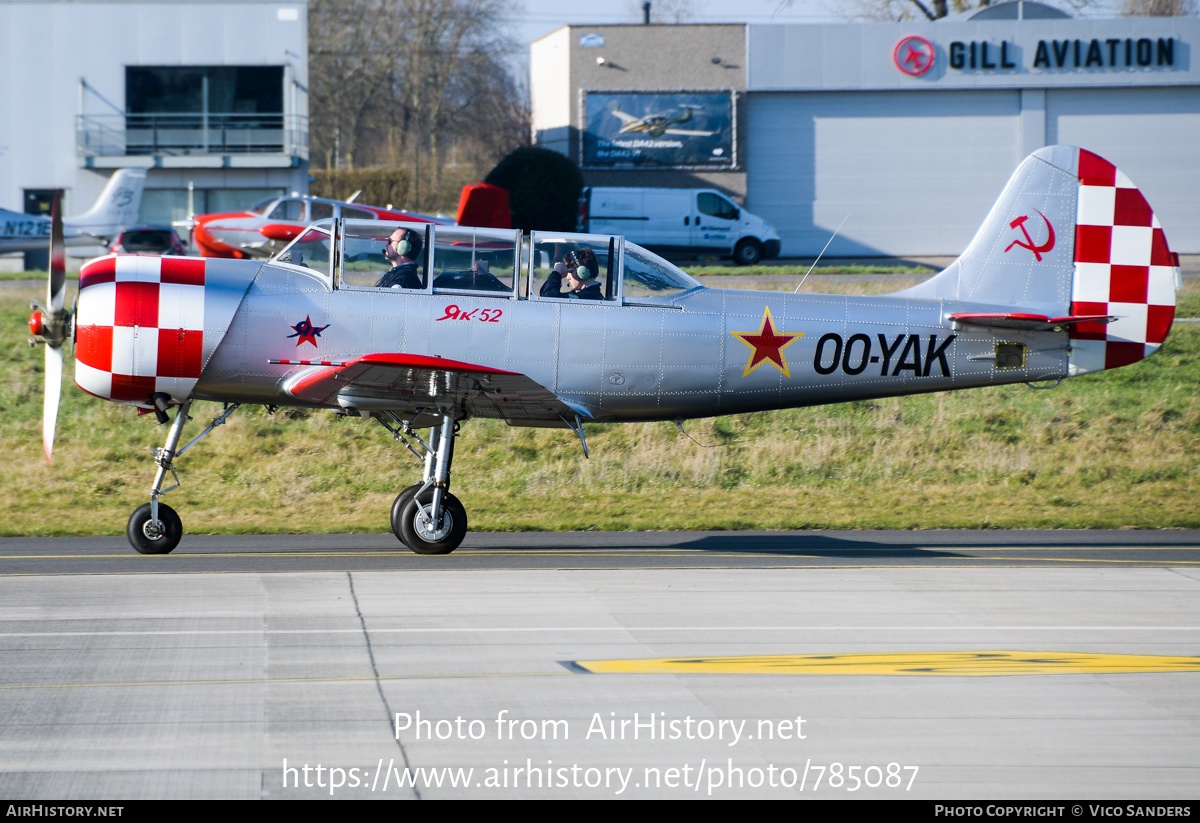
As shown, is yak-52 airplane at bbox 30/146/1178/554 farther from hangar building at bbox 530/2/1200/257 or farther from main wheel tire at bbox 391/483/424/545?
hangar building at bbox 530/2/1200/257

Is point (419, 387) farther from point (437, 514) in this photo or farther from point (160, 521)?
point (160, 521)

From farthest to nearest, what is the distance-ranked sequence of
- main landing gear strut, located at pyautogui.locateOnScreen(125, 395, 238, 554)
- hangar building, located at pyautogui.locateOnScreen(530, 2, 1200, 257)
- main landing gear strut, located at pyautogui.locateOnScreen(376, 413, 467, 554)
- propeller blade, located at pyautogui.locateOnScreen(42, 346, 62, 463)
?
1. hangar building, located at pyautogui.locateOnScreen(530, 2, 1200, 257)
2. main landing gear strut, located at pyautogui.locateOnScreen(376, 413, 467, 554)
3. main landing gear strut, located at pyautogui.locateOnScreen(125, 395, 238, 554)
4. propeller blade, located at pyautogui.locateOnScreen(42, 346, 62, 463)

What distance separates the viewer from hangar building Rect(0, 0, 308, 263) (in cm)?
3878

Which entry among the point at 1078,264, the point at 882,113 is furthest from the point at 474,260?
the point at 882,113

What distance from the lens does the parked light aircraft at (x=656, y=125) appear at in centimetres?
3866

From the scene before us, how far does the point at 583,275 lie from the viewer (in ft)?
35.5

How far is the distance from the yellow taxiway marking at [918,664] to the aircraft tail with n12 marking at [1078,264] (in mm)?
4761

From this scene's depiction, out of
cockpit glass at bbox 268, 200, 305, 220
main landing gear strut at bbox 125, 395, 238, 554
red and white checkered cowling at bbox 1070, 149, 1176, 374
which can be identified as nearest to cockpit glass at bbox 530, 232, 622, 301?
main landing gear strut at bbox 125, 395, 238, 554

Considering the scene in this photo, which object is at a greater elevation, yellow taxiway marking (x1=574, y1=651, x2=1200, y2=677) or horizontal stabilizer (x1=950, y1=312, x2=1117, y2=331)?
horizontal stabilizer (x1=950, y1=312, x2=1117, y2=331)

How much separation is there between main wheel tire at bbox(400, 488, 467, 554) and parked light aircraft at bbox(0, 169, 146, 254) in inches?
1038

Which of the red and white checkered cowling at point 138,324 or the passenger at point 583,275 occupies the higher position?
the passenger at point 583,275

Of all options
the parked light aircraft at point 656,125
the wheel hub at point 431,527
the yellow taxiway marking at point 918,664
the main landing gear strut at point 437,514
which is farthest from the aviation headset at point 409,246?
the parked light aircraft at point 656,125

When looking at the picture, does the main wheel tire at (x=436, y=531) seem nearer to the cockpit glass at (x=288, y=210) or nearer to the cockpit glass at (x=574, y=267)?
the cockpit glass at (x=574, y=267)

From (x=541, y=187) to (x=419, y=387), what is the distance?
25.1 m
